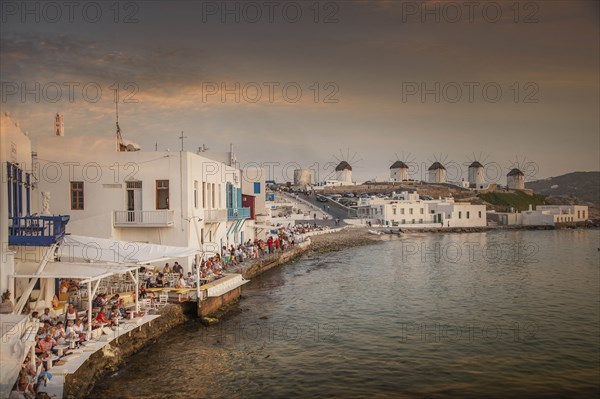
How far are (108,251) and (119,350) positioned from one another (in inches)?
169

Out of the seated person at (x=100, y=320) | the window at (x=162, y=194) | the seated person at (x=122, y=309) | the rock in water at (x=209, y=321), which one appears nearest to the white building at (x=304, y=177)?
the window at (x=162, y=194)

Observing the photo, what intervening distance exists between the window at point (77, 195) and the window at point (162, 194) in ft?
13.1

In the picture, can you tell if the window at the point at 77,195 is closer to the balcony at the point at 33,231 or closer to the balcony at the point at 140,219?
the balcony at the point at 140,219

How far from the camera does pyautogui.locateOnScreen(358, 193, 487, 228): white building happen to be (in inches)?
3730

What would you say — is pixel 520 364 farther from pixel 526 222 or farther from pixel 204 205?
pixel 526 222

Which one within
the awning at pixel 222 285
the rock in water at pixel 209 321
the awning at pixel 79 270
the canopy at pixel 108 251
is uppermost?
the canopy at pixel 108 251

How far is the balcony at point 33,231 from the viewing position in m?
17.3

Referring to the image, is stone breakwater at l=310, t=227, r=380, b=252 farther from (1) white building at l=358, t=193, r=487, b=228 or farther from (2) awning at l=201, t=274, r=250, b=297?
(2) awning at l=201, t=274, r=250, b=297

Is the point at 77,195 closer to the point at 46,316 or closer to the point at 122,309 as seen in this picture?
the point at 122,309

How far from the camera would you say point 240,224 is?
42094 mm

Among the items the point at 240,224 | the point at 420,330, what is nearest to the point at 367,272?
the point at 240,224

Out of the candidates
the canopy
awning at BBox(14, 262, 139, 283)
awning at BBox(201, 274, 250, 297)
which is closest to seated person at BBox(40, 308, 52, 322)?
awning at BBox(14, 262, 139, 283)

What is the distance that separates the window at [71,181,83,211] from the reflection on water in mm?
10280

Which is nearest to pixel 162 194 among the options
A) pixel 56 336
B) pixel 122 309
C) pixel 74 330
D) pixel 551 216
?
pixel 122 309
